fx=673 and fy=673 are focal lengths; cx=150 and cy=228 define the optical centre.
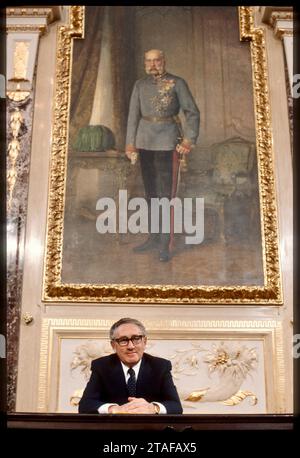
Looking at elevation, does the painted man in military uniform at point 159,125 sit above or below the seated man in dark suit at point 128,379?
above

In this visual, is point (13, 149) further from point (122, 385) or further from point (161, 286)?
point (122, 385)

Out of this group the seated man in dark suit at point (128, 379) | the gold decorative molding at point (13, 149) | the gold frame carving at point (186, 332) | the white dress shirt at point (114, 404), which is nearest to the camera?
the white dress shirt at point (114, 404)

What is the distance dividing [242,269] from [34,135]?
105 inches

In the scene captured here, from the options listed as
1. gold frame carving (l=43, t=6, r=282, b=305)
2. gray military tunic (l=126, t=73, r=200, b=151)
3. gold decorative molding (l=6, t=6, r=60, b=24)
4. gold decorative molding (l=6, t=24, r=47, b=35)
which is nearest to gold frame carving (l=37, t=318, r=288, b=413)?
gold frame carving (l=43, t=6, r=282, b=305)

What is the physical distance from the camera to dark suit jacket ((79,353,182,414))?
4.66 m

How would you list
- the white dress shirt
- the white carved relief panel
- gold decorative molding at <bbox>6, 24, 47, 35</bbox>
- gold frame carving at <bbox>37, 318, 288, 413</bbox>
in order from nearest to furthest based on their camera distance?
the white dress shirt, the white carved relief panel, gold frame carving at <bbox>37, 318, 288, 413</bbox>, gold decorative molding at <bbox>6, 24, 47, 35</bbox>

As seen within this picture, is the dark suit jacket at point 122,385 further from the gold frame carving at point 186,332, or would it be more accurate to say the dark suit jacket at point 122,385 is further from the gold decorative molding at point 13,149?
the gold decorative molding at point 13,149

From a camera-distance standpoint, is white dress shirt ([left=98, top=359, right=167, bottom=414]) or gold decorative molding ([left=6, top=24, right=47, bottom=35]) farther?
gold decorative molding ([left=6, top=24, right=47, bottom=35])

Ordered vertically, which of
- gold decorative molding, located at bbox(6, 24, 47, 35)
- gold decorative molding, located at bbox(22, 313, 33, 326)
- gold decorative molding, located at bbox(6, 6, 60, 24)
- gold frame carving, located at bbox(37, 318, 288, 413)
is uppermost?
gold decorative molding, located at bbox(6, 6, 60, 24)

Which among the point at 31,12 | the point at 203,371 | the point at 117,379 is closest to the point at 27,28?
the point at 31,12

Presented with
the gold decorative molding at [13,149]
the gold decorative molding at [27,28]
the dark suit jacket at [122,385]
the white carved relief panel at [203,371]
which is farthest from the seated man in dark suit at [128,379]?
the gold decorative molding at [27,28]

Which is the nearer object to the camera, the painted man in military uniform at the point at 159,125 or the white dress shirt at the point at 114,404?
the white dress shirt at the point at 114,404

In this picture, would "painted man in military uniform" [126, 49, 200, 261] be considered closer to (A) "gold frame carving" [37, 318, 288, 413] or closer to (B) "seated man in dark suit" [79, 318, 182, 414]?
(A) "gold frame carving" [37, 318, 288, 413]

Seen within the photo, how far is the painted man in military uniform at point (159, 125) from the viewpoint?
23.6 ft
